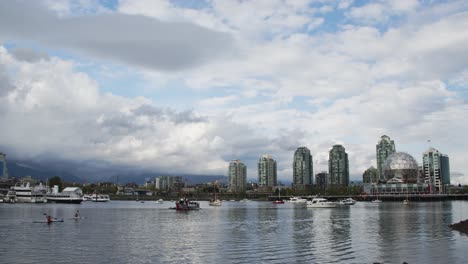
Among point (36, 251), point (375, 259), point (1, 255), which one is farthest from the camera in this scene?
point (36, 251)

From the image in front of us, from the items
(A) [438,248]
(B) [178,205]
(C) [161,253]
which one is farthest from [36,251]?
(B) [178,205]

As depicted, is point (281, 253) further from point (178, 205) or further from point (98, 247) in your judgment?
point (178, 205)

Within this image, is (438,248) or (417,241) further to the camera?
(417,241)

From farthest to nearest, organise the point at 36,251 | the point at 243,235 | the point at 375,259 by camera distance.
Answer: the point at 243,235, the point at 36,251, the point at 375,259

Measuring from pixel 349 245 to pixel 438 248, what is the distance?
920 centimetres

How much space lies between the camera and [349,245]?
54.0 meters

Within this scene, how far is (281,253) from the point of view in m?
47.4

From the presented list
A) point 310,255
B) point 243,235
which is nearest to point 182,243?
point 243,235

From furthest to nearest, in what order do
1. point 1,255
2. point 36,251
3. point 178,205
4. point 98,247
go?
1. point 178,205
2. point 98,247
3. point 36,251
4. point 1,255

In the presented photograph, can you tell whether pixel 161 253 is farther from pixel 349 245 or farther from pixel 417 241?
pixel 417 241

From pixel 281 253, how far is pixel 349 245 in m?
10.6

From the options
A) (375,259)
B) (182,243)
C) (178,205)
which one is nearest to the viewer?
(375,259)

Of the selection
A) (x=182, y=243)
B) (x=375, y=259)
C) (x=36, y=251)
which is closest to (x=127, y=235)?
(x=182, y=243)

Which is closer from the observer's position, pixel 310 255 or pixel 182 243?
pixel 310 255
